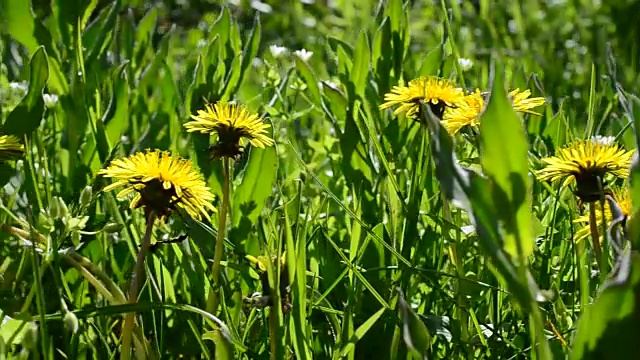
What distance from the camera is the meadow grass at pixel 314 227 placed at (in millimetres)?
595

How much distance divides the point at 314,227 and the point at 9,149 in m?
0.41

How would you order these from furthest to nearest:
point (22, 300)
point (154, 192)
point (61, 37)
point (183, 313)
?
point (61, 37) → point (22, 300) → point (183, 313) → point (154, 192)

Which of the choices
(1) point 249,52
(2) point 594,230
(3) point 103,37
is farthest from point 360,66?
(2) point 594,230

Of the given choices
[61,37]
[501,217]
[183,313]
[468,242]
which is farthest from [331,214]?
[501,217]

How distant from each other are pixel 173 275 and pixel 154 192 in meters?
0.32

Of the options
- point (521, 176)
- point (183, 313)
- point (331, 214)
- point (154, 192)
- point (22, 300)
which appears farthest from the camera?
point (331, 214)

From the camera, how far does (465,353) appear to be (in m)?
0.87

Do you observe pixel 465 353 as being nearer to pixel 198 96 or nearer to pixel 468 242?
pixel 468 242

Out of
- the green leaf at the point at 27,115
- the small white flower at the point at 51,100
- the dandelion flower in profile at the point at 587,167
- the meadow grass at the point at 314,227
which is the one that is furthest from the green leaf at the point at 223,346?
the small white flower at the point at 51,100

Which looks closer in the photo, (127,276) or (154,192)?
(154,192)

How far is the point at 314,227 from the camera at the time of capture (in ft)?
3.74

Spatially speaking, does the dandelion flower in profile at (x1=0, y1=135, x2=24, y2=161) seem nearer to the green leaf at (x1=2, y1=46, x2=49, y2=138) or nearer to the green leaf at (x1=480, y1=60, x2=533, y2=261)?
the green leaf at (x1=2, y1=46, x2=49, y2=138)

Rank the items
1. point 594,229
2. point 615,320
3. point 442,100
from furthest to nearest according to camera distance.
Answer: point 442,100 → point 594,229 → point 615,320

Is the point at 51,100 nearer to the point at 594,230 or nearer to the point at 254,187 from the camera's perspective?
the point at 254,187
